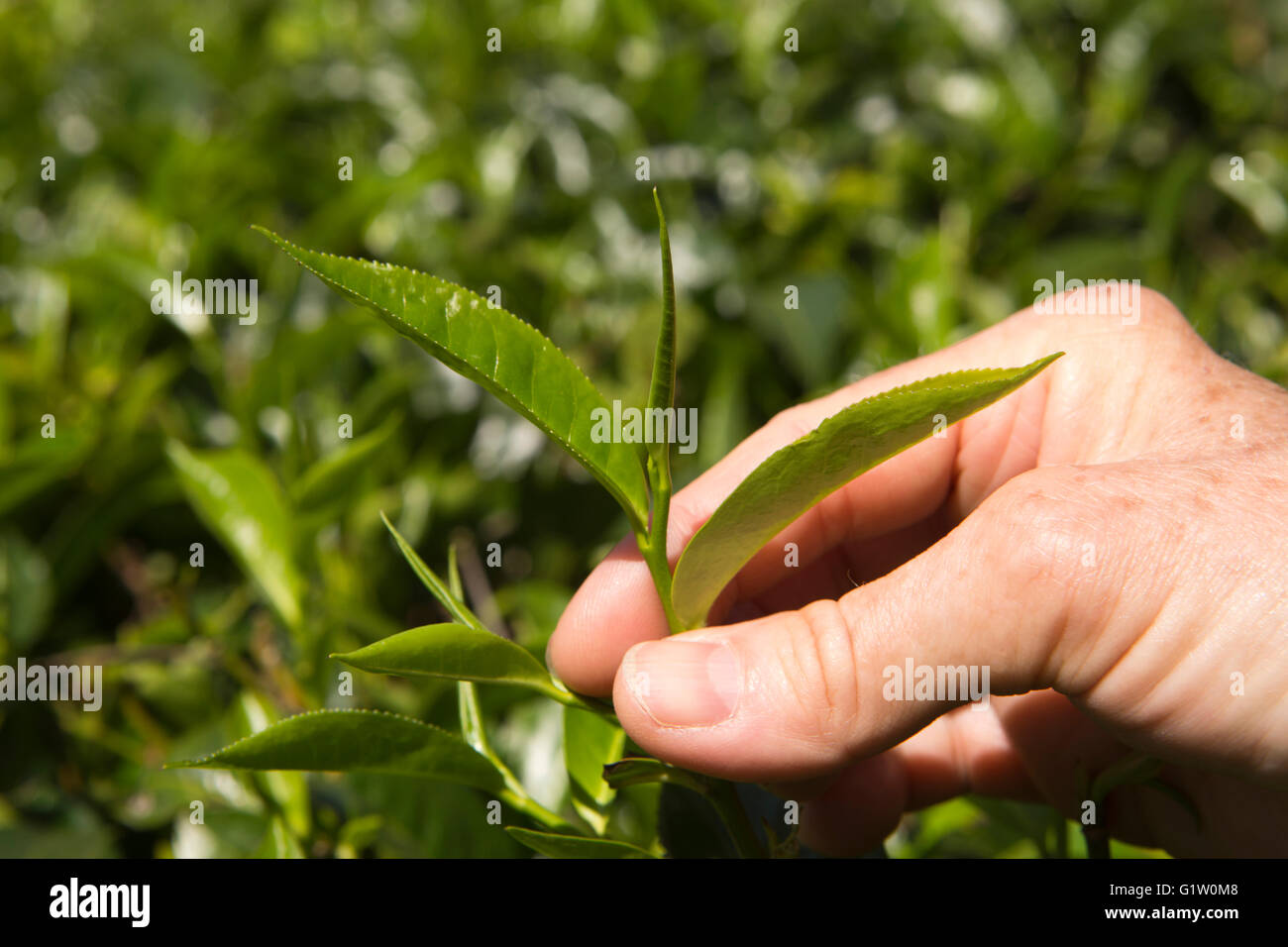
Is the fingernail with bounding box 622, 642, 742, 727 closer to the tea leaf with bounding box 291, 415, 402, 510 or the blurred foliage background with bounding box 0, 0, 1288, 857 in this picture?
the blurred foliage background with bounding box 0, 0, 1288, 857

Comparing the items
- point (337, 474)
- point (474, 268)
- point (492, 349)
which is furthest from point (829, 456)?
point (474, 268)

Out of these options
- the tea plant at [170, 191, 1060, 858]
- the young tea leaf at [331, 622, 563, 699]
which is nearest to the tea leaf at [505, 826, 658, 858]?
the tea plant at [170, 191, 1060, 858]

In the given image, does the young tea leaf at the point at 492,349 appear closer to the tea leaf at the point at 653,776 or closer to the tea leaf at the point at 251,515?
the tea leaf at the point at 653,776

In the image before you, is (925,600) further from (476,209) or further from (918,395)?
(476,209)

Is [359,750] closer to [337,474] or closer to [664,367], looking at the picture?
[664,367]

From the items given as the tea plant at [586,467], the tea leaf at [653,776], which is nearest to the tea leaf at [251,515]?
the tea plant at [586,467]

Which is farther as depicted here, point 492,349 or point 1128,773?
point 1128,773

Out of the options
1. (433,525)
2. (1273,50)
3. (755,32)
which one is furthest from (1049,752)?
(1273,50)
